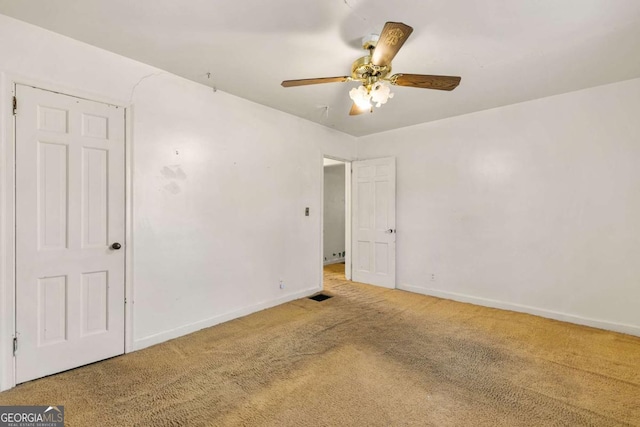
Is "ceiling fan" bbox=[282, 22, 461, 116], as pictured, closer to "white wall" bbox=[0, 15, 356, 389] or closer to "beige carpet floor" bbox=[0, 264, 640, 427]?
"white wall" bbox=[0, 15, 356, 389]

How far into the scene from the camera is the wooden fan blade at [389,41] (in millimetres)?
1571

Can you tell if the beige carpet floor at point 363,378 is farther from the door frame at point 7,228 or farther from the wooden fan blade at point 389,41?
the wooden fan blade at point 389,41

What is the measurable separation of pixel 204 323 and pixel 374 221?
2945 millimetres

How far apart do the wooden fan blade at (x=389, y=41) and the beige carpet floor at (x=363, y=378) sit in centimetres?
227

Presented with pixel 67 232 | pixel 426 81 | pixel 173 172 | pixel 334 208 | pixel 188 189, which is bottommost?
pixel 67 232

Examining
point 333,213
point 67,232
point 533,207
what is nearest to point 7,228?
point 67,232

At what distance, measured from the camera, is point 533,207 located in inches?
134

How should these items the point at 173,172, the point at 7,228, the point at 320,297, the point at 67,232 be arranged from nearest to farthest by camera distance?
the point at 7,228 < the point at 67,232 < the point at 173,172 < the point at 320,297

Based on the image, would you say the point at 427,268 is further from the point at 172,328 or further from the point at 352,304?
the point at 172,328

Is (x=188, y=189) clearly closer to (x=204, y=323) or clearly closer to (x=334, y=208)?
(x=204, y=323)

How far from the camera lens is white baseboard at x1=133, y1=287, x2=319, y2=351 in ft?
8.50

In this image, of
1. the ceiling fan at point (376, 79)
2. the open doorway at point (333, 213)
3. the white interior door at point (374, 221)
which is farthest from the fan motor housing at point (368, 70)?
the open doorway at point (333, 213)

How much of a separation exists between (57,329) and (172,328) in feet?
2.80

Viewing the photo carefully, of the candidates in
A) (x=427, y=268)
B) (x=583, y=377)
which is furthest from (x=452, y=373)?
(x=427, y=268)
